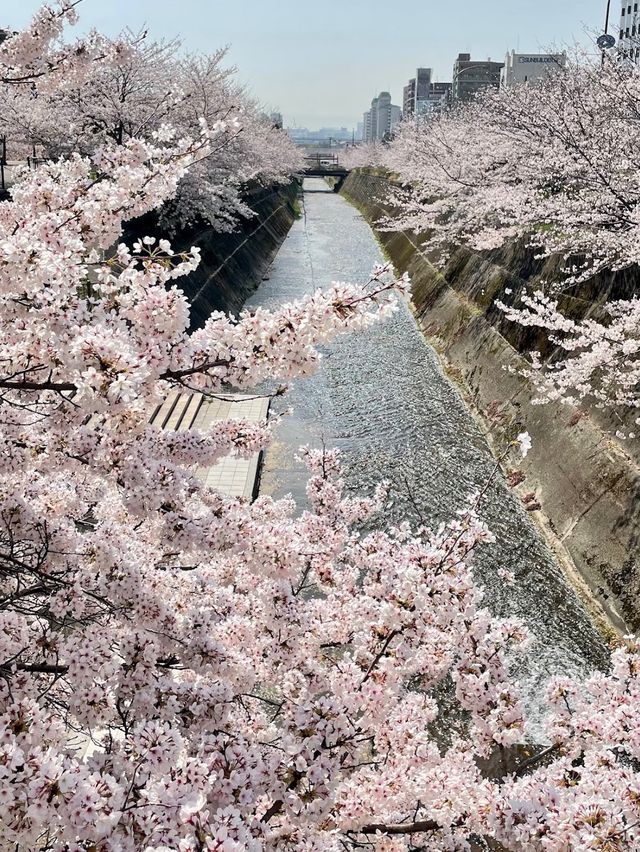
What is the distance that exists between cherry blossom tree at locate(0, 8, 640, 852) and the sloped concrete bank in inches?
76.6

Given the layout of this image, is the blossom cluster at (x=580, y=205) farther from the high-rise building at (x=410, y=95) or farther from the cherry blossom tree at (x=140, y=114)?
the high-rise building at (x=410, y=95)

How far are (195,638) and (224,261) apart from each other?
81.7 feet

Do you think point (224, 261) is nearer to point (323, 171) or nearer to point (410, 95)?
point (323, 171)

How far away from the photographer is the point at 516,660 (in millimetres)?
9141

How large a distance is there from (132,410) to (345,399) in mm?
15302

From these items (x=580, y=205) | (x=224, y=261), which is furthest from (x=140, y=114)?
(x=580, y=205)

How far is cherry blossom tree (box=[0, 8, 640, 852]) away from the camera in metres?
2.67

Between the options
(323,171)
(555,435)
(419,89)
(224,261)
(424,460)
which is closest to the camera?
(555,435)

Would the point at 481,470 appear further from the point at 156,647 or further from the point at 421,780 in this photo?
the point at 156,647

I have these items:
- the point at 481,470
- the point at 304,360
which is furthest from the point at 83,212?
the point at 481,470

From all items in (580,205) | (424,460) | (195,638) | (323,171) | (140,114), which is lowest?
(424,460)

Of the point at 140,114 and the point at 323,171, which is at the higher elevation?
the point at 323,171

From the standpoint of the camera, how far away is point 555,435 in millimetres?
13500

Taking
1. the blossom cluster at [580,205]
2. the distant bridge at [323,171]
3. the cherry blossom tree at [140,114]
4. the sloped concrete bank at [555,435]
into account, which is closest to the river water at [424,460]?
the sloped concrete bank at [555,435]
